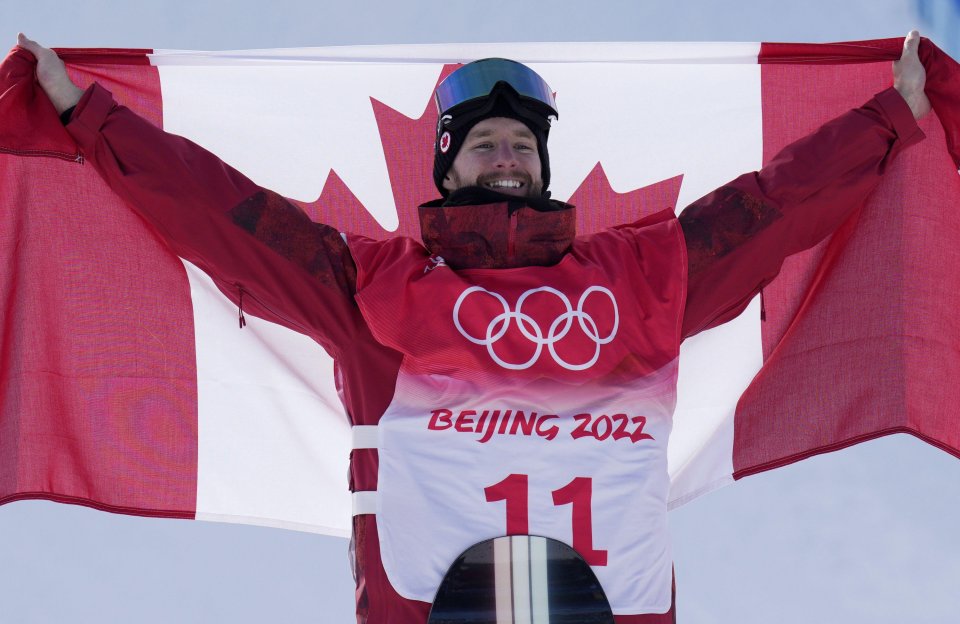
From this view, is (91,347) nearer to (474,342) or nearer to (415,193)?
(415,193)

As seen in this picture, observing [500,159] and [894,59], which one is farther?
[894,59]

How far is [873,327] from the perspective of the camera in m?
6.64

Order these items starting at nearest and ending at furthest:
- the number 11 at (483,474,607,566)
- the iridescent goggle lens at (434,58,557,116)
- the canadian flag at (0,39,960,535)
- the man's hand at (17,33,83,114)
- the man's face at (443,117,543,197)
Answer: the number 11 at (483,474,607,566) → the man's hand at (17,33,83,114) → the man's face at (443,117,543,197) → the iridescent goggle lens at (434,58,557,116) → the canadian flag at (0,39,960,535)

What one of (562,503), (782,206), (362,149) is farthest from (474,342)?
(362,149)

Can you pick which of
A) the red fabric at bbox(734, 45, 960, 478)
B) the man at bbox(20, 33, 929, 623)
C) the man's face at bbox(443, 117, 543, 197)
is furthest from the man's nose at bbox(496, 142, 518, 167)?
the red fabric at bbox(734, 45, 960, 478)

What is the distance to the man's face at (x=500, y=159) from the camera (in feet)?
20.7

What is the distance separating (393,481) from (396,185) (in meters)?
1.80

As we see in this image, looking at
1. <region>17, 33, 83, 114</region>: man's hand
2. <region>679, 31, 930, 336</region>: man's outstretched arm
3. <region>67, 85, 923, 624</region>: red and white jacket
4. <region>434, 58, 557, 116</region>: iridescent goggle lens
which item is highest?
<region>434, 58, 557, 116</region>: iridescent goggle lens

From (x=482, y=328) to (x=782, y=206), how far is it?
1.27 metres

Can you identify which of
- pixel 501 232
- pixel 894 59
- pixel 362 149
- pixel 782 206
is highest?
pixel 894 59

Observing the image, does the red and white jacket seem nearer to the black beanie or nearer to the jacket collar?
the jacket collar

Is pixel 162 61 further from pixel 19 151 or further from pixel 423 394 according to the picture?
pixel 423 394

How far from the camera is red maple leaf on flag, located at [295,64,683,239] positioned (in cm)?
705

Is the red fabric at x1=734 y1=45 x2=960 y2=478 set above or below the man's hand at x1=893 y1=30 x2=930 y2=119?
below
